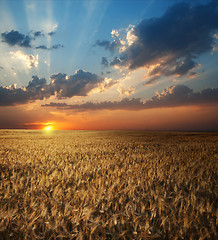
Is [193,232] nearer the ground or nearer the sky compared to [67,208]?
nearer the ground

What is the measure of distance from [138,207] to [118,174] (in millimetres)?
1594

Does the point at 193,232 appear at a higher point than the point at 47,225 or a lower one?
lower

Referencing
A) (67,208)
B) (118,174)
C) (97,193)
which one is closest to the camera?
(67,208)

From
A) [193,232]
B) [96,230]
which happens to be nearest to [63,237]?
[96,230]

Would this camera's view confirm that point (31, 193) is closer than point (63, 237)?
No

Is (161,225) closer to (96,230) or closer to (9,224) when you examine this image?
(96,230)

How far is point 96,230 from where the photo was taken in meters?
1.71

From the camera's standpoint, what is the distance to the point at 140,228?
1.70 m

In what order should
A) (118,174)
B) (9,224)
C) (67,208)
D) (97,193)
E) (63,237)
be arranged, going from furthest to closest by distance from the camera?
(118,174)
(97,193)
(67,208)
(9,224)
(63,237)

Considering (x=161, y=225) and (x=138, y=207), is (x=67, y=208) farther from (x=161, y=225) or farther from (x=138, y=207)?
(x=161, y=225)

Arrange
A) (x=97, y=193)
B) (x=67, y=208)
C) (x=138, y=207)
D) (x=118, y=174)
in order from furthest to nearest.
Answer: (x=118, y=174) → (x=97, y=193) → (x=138, y=207) → (x=67, y=208)

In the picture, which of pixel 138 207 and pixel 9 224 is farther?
pixel 138 207

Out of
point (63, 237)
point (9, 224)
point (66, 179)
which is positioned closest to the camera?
point (63, 237)

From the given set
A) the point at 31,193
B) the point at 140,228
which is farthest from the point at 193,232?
the point at 31,193
